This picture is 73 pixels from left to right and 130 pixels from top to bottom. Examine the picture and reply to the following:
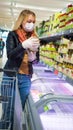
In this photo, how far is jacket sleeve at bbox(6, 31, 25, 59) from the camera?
261 cm

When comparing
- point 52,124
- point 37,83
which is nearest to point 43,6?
point 37,83

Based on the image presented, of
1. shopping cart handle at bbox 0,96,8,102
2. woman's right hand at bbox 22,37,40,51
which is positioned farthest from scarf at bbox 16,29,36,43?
shopping cart handle at bbox 0,96,8,102

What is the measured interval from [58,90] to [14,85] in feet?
3.12

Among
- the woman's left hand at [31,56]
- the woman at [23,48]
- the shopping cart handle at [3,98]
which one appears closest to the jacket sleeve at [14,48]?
the woman at [23,48]

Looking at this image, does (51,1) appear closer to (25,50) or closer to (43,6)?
(43,6)

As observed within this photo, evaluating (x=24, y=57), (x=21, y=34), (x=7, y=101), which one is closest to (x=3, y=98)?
(x=7, y=101)

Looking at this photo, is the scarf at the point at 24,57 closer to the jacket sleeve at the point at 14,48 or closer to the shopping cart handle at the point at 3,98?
the jacket sleeve at the point at 14,48

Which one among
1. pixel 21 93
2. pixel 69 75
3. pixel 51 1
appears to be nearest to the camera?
pixel 21 93

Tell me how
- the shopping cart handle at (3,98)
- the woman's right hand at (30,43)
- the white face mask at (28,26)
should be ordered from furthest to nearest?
the white face mask at (28,26), the woman's right hand at (30,43), the shopping cart handle at (3,98)

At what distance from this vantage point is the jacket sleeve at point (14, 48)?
261cm

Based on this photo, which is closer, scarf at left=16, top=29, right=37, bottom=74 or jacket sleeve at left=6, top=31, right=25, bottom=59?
jacket sleeve at left=6, top=31, right=25, bottom=59

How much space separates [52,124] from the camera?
2160 millimetres

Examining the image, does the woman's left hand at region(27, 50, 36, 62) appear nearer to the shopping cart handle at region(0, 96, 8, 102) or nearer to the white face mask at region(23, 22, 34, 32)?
Result: the white face mask at region(23, 22, 34, 32)

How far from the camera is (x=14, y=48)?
265 centimetres
